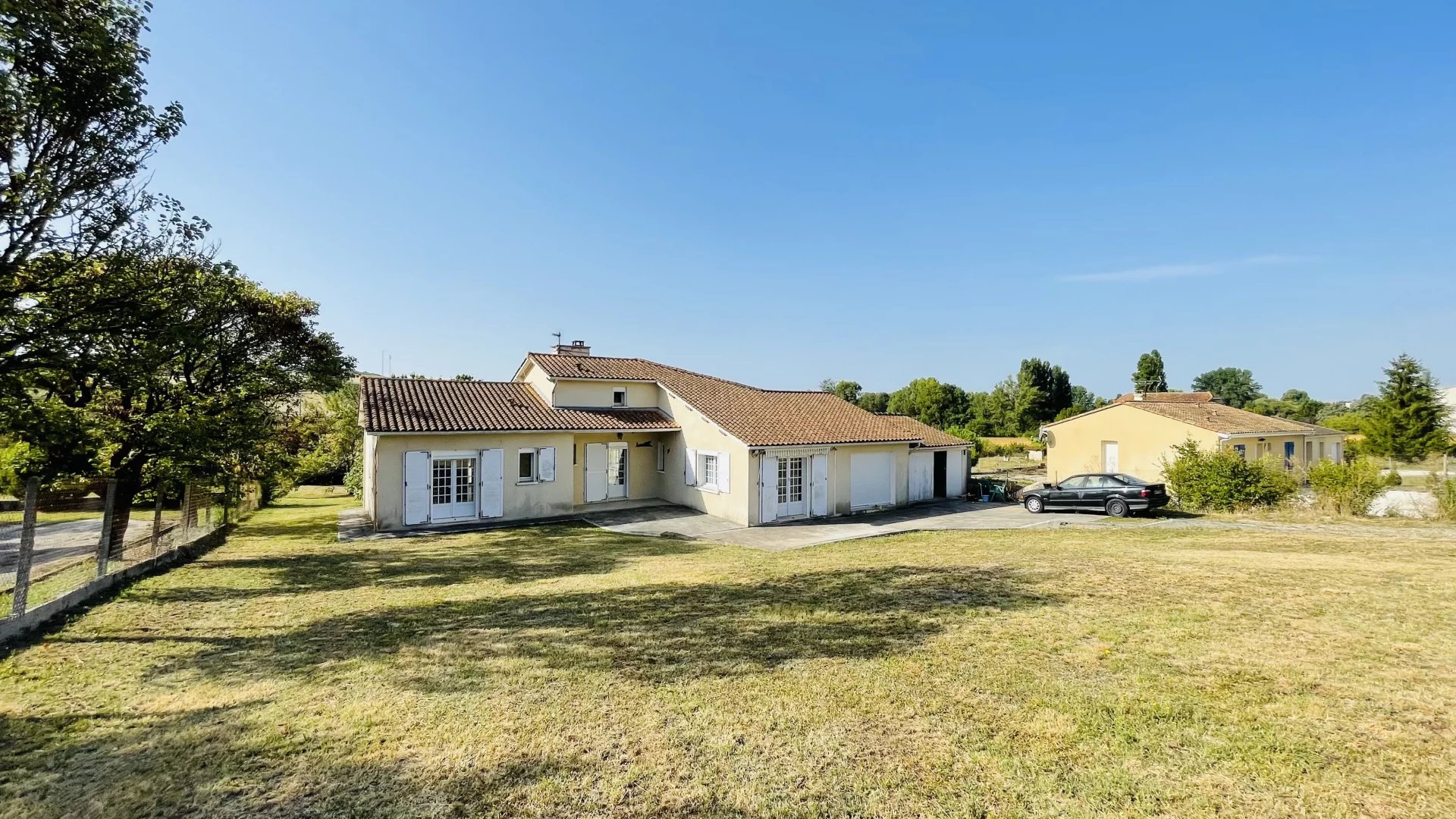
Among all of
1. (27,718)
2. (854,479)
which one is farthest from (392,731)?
(854,479)

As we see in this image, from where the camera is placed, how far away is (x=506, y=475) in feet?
62.8

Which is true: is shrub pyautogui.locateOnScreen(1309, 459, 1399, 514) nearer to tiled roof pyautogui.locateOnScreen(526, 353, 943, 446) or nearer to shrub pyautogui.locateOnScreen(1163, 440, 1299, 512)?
shrub pyautogui.locateOnScreen(1163, 440, 1299, 512)

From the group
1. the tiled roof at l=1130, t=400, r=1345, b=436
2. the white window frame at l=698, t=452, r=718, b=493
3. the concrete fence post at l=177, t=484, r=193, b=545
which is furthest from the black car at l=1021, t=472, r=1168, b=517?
the concrete fence post at l=177, t=484, r=193, b=545

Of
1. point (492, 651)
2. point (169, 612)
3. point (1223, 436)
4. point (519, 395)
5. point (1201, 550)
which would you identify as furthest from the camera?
point (1223, 436)

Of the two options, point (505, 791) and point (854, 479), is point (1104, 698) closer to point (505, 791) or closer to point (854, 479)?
point (505, 791)

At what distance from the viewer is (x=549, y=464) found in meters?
20.0

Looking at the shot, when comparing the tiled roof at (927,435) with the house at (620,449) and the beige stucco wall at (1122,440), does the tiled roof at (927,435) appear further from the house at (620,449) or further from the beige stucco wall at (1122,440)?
the beige stucco wall at (1122,440)

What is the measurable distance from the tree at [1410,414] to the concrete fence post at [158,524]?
5133 centimetres

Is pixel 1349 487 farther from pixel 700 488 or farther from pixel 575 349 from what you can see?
pixel 575 349

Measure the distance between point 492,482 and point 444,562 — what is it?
6085 millimetres

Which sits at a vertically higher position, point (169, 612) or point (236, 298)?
point (236, 298)

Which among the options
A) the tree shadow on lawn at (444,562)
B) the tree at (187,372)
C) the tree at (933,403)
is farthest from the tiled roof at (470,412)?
the tree at (933,403)

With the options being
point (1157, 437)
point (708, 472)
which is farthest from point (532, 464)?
point (1157, 437)

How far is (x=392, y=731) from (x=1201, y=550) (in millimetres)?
15428
